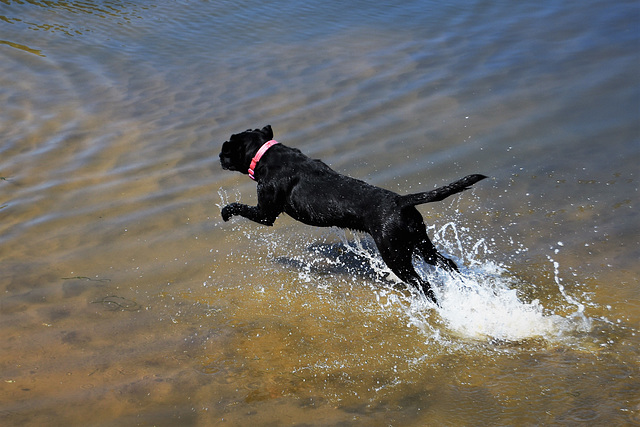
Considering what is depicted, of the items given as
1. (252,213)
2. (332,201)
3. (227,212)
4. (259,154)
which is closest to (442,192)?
(332,201)

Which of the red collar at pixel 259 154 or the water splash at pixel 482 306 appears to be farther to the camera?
the red collar at pixel 259 154

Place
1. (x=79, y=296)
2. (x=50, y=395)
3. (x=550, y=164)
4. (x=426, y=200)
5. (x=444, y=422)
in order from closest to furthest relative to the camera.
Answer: (x=444, y=422)
(x=50, y=395)
(x=426, y=200)
(x=79, y=296)
(x=550, y=164)

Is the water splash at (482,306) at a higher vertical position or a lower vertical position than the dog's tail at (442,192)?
lower

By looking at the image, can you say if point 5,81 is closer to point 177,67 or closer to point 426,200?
point 177,67

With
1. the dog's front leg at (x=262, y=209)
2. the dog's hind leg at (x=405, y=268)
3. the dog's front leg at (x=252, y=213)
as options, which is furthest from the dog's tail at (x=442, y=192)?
the dog's front leg at (x=252, y=213)

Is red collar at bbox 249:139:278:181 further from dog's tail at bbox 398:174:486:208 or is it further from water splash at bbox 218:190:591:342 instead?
dog's tail at bbox 398:174:486:208

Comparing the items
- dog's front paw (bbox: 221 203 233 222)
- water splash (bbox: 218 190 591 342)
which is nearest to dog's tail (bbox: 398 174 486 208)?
water splash (bbox: 218 190 591 342)

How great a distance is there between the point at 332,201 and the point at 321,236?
1.09m

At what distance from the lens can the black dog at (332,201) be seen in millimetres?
4660

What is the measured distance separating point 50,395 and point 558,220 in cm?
460

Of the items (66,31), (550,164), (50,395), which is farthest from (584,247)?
(66,31)

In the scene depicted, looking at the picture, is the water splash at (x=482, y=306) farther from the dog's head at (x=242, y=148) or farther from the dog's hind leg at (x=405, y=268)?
the dog's head at (x=242, y=148)

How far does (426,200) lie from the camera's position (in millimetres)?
4473

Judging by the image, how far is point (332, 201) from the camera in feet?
16.4
